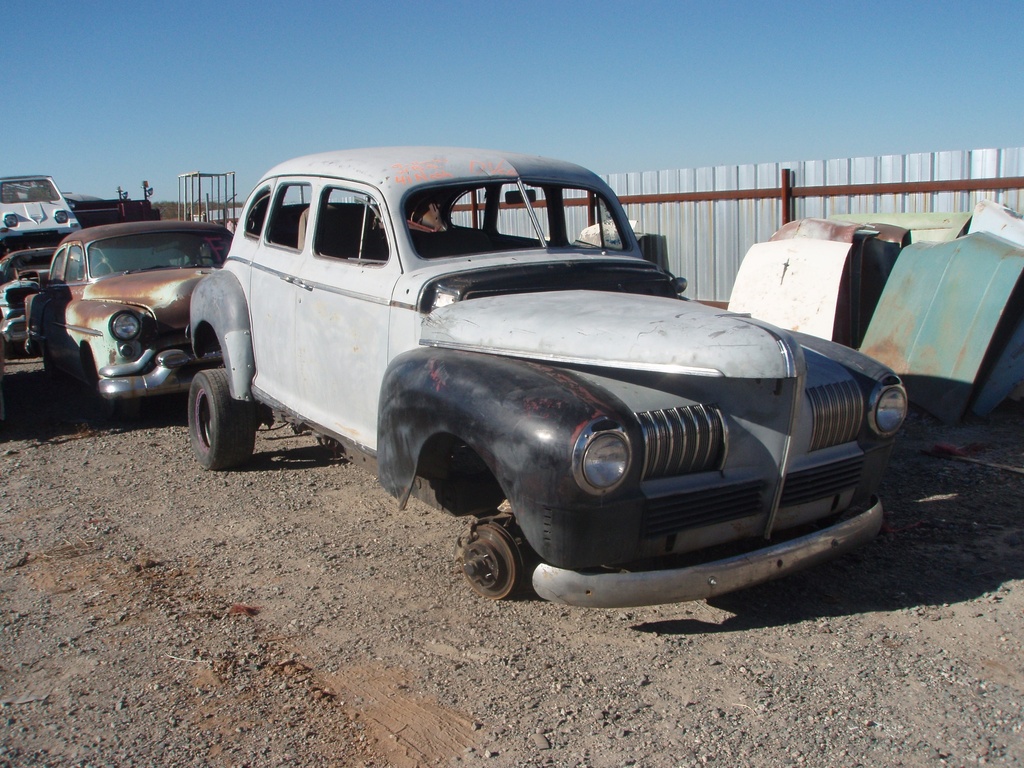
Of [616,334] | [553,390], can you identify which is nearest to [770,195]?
[616,334]

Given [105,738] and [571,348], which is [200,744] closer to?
[105,738]

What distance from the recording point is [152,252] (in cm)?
833

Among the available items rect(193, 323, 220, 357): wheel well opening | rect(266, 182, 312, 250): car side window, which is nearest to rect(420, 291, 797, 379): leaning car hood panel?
rect(266, 182, 312, 250): car side window

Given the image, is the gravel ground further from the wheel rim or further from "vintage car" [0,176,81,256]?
"vintage car" [0,176,81,256]

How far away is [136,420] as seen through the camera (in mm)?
7668

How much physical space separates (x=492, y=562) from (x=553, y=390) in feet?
2.84

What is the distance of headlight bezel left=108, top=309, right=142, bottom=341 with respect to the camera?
6949mm

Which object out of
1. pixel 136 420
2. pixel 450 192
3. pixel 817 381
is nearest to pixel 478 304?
pixel 450 192

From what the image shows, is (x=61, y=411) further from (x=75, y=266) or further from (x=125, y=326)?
(x=125, y=326)

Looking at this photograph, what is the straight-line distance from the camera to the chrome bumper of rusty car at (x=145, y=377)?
6.92 meters

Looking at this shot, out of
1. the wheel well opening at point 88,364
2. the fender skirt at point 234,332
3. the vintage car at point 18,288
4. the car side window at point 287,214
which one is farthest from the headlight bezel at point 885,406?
the vintage car at point 18,288

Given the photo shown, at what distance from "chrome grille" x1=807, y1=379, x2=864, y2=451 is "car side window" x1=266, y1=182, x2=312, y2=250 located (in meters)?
3.15

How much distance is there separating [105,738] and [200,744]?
329 mm

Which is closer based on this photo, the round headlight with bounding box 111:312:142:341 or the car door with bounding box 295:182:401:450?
the car door with bounding box 295:182:401:450
